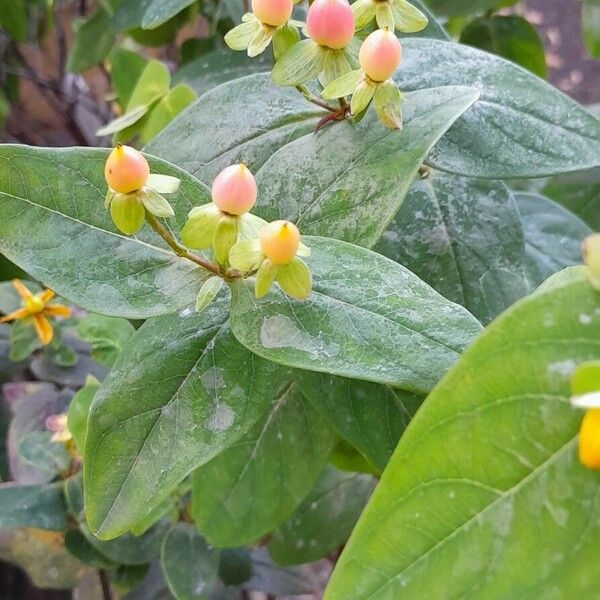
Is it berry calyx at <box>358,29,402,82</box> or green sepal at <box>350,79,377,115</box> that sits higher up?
berry calyx at <box>358,29,402,82</box>

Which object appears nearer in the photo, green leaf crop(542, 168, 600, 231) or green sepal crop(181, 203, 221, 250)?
green sepal crop(181, 203, 221, 250)

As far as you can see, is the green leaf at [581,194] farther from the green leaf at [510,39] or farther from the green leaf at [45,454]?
the green leaf at [45,454]

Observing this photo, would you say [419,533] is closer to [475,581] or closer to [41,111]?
[475,581]

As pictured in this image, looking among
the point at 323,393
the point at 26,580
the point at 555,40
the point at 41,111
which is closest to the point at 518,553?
the point at 323,393

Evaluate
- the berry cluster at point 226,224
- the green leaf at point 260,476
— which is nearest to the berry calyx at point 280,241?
the berry cluster at point 226,224

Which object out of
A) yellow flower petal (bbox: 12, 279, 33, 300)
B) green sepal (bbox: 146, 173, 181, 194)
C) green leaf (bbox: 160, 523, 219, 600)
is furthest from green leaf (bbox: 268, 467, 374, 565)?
green sepal (bbox: 146, 173, 181, 194)

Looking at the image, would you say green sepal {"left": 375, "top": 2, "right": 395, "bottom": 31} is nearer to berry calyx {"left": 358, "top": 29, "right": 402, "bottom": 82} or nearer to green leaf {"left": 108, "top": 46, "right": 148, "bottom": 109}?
berry calyx {"left": 358, "top": 29, "right": 402, "bottom": 82}

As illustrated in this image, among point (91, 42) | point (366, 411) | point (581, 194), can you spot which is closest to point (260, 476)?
point (366, 411)
